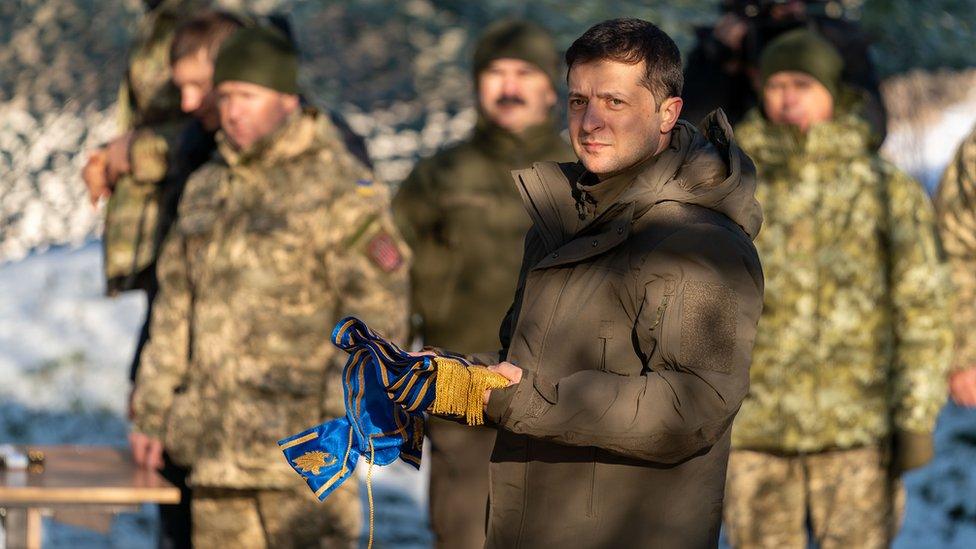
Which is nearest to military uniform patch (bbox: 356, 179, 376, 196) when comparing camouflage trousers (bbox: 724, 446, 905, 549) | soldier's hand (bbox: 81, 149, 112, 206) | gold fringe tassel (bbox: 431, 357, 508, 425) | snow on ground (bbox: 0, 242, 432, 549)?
soldier's hand (bbox: 81, 149, 112, 206)

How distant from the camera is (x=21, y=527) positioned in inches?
249

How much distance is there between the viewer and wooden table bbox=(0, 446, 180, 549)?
6.01 m

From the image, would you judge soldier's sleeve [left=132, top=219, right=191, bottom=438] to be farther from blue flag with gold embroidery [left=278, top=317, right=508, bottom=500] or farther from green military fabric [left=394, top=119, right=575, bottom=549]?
blue flag with gold embroidery [left=278, top=317, right=508, bottom=500]

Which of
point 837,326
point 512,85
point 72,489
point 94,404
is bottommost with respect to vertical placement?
point 94,404

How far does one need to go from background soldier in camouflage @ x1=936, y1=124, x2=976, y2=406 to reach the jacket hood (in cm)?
374

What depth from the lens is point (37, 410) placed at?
35.6ft

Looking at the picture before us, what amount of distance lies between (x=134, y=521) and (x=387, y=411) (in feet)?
19.7

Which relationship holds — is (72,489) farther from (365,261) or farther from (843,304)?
(843,304)

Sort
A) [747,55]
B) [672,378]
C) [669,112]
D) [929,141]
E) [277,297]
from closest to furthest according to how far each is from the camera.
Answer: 1. [672,378]
2. [669,112]
3. [277,297]
4. [747,55]
5. [929,141]

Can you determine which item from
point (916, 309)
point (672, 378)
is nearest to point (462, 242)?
point (916, 309)

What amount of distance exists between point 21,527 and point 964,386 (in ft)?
12.4

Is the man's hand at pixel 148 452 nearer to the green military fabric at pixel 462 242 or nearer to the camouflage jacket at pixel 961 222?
the green military fabric at pixel 462 242

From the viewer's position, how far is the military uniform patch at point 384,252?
641 centimetres

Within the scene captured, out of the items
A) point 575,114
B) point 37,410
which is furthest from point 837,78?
point 37,410
